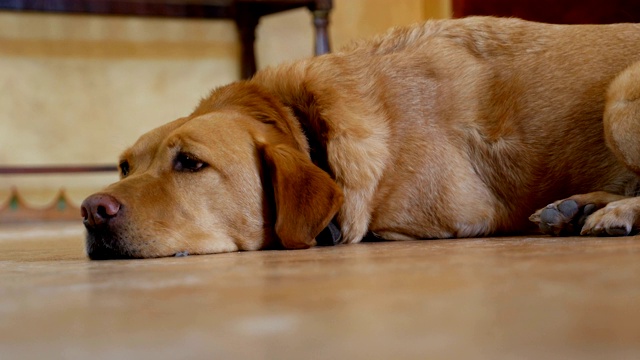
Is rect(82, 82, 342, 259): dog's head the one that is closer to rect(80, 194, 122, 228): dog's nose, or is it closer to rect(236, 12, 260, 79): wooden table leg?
rect(80, 194, 122, 228): dog's nose

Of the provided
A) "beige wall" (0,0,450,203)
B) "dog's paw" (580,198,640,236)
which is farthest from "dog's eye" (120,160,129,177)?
"beige wall" (0,0,450,203)

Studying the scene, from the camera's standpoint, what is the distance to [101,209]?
1882 mm

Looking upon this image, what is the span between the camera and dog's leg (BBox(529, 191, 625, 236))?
2.03 metres

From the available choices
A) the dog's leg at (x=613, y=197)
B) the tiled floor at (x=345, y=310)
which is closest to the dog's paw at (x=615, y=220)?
the dog's leg at (x=613, y=197)

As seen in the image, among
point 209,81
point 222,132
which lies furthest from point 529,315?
point 209,81

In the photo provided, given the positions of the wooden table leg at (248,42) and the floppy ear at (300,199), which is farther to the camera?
the wooden table leg at (248,42)

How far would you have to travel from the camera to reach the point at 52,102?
17.1ft

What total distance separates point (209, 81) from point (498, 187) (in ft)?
12.0

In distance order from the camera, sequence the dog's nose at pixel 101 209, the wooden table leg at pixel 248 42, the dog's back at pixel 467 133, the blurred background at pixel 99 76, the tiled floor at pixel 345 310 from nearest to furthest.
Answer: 1. the tiled floor at pixel 345 310
2. the dog's nose at pixel 101 209
3. the dog's back at pixel 467 133
4. the blurred background at pixel 99 76
5. the wooden table leg at pixel 248 42

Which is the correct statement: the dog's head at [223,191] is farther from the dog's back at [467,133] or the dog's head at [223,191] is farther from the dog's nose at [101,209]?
the dog's back at [467,133]

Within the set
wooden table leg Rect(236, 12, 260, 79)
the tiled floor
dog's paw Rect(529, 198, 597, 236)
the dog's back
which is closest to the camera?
the tiled floor

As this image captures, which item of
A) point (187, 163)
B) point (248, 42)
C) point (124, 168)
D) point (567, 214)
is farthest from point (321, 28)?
point (567, 214)

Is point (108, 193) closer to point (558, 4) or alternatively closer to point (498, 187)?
point (498, 187)

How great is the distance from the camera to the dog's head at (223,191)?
76.8 inches
